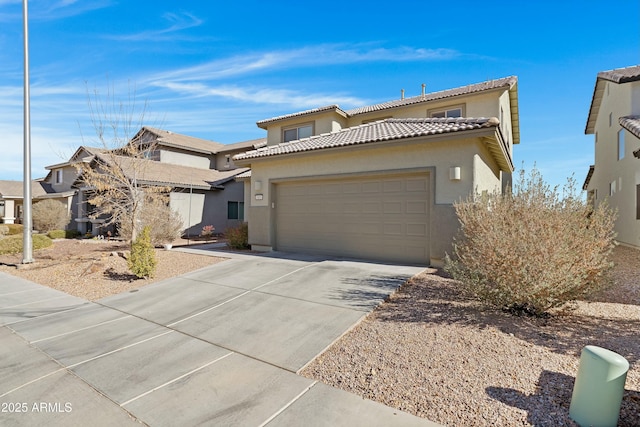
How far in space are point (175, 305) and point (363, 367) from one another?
447 centimetres

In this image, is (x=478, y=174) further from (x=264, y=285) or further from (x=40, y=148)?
(x=40, y=148)

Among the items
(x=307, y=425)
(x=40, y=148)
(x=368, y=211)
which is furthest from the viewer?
(x=40, y=148)

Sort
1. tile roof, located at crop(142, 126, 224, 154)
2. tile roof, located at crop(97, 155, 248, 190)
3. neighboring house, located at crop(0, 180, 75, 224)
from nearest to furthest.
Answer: tile roof, located at crop(97, 155, 248, 190), tile roof, located at crop(142, 126, 224, 154), neighboring house, located at crop(0, 180, 75, 224)

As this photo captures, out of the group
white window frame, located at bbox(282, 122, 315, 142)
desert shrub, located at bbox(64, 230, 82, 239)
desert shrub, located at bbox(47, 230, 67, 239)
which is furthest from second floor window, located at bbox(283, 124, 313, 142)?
desert shrub, located at bbox(47, 230, 67, 239)

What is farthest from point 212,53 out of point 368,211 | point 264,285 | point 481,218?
point 481,218

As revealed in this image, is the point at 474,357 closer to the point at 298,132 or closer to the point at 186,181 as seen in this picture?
the point at 298,132

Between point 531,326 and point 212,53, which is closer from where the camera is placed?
point 531,326

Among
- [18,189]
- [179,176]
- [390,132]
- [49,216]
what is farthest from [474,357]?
[18,189]

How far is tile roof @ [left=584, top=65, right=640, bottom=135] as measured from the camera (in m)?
12.8

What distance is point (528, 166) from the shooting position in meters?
6.34

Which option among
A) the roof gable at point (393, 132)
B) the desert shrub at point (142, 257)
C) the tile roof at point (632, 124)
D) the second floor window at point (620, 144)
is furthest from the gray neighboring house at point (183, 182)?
the second floor window at point (620, 144)

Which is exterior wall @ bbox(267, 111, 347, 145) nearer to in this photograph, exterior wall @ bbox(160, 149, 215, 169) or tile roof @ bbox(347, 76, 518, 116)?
tile roof @ bbox(347, 76, 518, 116)

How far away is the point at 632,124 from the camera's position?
11.5 m

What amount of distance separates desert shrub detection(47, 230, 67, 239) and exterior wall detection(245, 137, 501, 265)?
17193 millimetres
